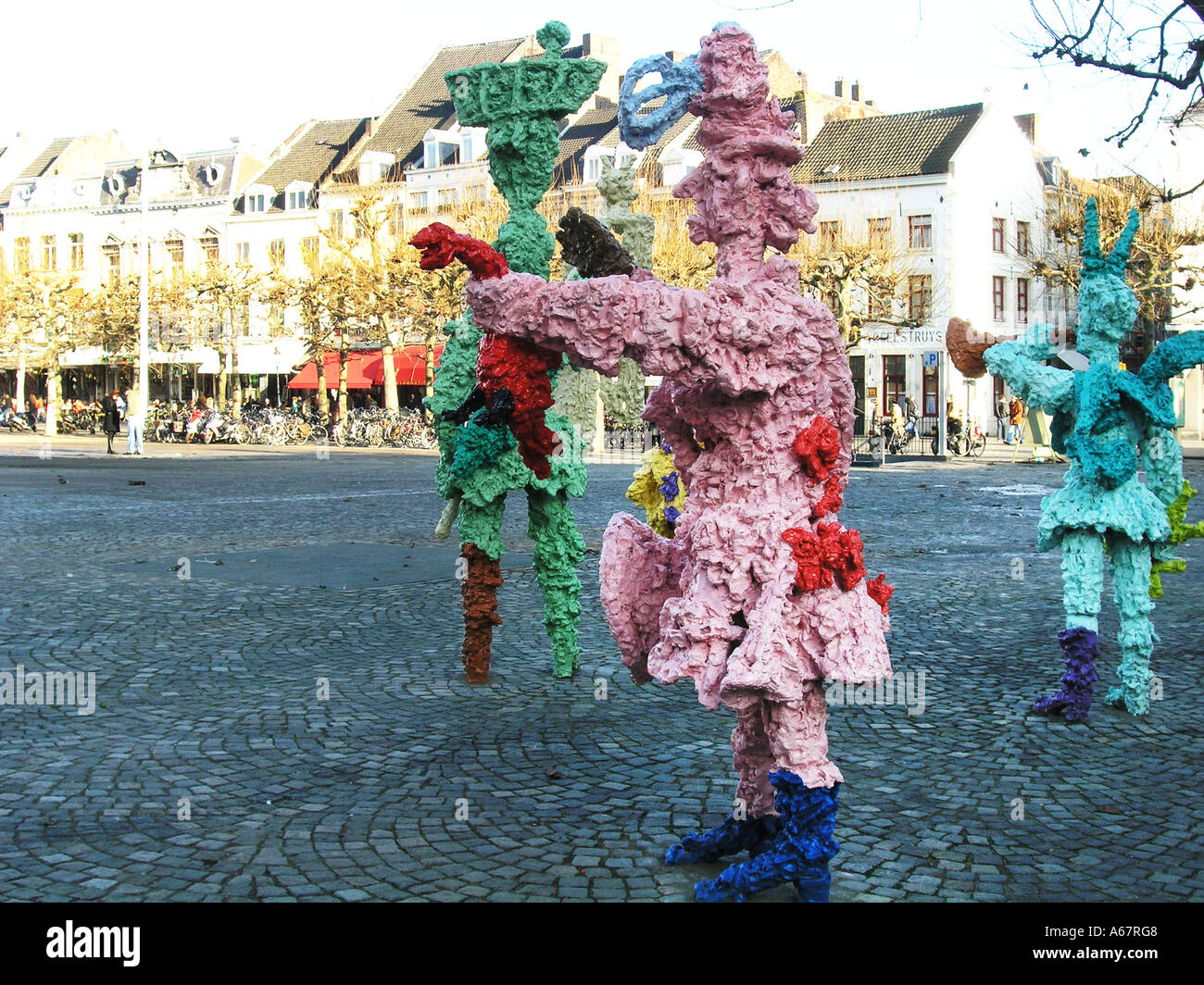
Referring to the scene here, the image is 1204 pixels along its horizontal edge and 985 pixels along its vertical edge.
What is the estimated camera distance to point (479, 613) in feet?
21.6

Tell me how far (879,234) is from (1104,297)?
28.3 metres

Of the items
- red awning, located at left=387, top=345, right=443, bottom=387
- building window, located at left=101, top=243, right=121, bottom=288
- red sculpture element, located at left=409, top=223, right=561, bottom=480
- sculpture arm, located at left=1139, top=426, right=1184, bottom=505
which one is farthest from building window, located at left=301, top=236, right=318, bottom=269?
red sculpture element, located at left=409, top=223, right=561, bottom=480

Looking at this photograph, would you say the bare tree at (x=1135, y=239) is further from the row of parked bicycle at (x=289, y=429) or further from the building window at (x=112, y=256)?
the building window at (x=112, y=256)

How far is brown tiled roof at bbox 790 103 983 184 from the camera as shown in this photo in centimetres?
3750

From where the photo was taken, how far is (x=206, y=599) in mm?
8969

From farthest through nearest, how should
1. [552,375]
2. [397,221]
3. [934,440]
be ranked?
[397,221] → [934,440] → [552,375]

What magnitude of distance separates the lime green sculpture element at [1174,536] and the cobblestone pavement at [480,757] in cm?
72

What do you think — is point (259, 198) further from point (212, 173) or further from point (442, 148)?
point (442, 148)

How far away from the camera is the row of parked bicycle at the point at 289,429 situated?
109 feet

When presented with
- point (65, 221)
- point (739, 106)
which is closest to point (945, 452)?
point (739, 106)

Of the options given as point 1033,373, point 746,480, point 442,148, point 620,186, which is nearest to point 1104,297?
point 1033,373

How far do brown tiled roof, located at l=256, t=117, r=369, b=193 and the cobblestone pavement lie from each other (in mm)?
40311

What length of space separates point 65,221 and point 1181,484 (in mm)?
54112
